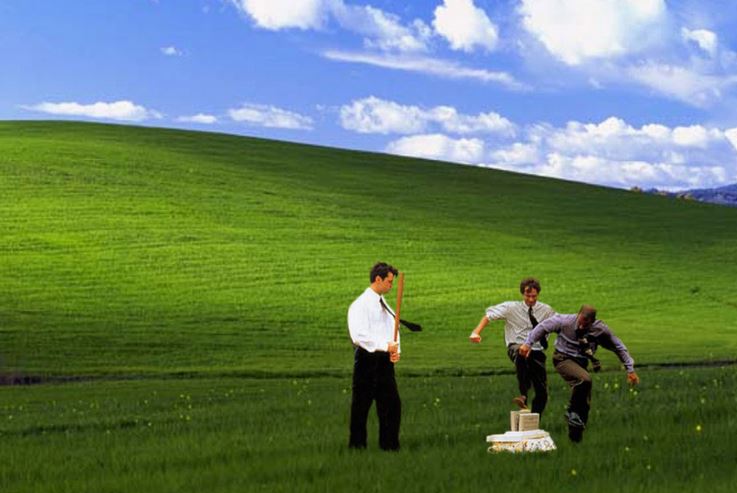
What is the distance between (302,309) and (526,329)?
1429 inches

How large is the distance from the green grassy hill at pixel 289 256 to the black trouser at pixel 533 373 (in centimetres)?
2090

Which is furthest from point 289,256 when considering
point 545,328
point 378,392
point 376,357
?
point 545,328

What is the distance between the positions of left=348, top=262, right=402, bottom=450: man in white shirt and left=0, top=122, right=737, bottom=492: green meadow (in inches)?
16.4

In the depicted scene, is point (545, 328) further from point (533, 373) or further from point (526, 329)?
point (533, 373)

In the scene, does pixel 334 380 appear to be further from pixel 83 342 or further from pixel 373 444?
pixel 373 444

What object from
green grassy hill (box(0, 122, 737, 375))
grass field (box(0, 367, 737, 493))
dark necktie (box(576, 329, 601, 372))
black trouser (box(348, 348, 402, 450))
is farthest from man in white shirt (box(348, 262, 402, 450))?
green grassy hill (box(0, 122, 737, 375))

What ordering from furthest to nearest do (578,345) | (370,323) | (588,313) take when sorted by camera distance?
(578,345) → (370,323) → (588,313)

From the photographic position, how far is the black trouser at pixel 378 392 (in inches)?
504

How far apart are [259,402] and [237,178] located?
5767 cm

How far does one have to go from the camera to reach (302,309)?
165 feet

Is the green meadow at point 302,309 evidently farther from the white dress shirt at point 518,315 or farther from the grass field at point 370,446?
the white dress shirt at point 518,315

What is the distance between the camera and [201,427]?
1753 cm

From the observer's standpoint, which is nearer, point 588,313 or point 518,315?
point 588,313

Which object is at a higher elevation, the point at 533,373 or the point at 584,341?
the point at 584,341
